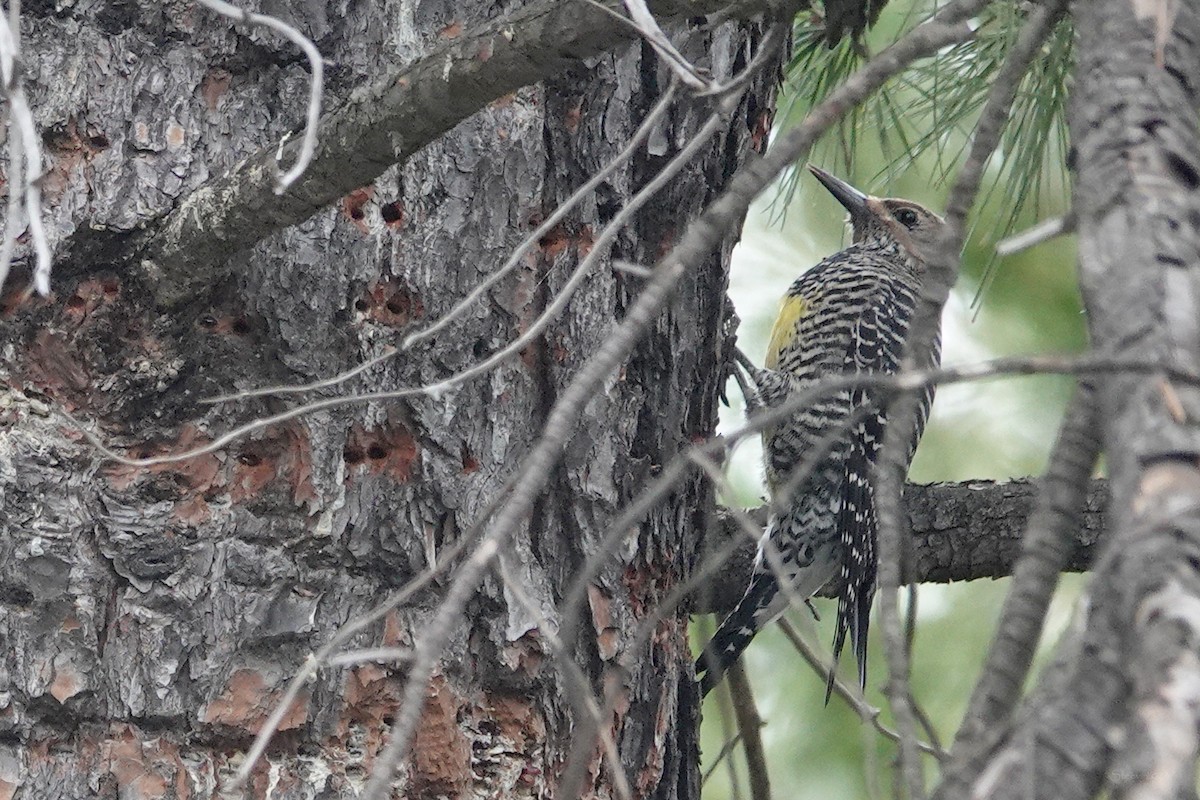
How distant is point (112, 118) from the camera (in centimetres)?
188

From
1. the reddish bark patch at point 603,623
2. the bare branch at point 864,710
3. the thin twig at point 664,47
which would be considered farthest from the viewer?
the reddish bark patch at point 603,623

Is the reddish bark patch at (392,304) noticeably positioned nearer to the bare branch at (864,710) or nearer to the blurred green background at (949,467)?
the bare branch at (864,710)

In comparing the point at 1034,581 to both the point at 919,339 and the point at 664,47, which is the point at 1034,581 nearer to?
the point at 919,339

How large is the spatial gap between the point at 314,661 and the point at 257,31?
1.11 metres

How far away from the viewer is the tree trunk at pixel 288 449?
1786mm

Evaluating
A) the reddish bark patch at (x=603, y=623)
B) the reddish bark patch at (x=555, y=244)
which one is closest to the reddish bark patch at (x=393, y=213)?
the reddish bark patch at (x=555, y=244)

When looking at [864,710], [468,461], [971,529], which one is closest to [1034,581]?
[864,710]

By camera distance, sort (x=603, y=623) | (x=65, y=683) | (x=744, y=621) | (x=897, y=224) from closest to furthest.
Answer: (x=65, y=683)
(x=603, y=623)
(x=744, y=621)
(x=897, y=224)

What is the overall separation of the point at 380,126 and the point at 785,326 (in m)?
2.52

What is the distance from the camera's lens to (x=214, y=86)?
Result: 1928mm

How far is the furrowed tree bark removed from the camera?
2.26 feet

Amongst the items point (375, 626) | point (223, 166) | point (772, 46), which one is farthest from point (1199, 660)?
point (223, 166)

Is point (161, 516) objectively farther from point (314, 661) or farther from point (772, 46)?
point (772, 46)

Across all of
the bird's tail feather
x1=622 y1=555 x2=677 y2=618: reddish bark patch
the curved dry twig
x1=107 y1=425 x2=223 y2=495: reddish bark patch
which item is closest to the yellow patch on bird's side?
the bird's tail feather
